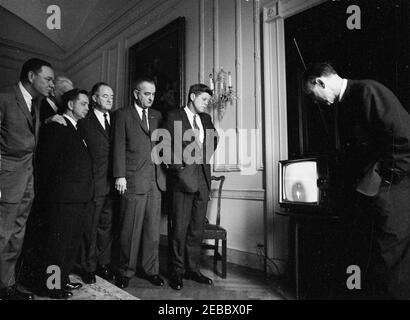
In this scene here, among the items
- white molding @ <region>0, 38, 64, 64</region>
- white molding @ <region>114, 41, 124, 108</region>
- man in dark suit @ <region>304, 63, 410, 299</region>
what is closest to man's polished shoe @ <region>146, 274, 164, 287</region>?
man in dark suit @ <region>304, 63, 410, 299</region>

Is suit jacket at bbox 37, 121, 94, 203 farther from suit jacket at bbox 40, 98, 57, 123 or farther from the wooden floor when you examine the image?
the wooden floor

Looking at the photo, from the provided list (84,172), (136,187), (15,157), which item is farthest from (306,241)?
(15,157)

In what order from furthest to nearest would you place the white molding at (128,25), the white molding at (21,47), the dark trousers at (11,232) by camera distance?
the white molding at (21,47)
the white molding at (128,25)
the dark trousers at (11,232)

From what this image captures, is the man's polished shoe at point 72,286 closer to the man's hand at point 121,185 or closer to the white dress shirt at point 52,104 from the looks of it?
the man's hand at point 121,185

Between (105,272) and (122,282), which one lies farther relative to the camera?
(105,272)

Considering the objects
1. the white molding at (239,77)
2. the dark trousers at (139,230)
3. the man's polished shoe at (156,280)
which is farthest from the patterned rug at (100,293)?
the white molding at (239,77)

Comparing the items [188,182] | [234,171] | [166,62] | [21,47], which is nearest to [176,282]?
[188,182]

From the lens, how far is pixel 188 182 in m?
2.16

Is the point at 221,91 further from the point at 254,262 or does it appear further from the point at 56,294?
the point at 56,294

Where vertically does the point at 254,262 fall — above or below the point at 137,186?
below

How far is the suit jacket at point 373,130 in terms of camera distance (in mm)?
1303

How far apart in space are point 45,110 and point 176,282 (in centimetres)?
172

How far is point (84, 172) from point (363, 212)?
5.49 ft

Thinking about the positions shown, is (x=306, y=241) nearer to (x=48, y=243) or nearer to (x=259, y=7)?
(x=48, y=243)
